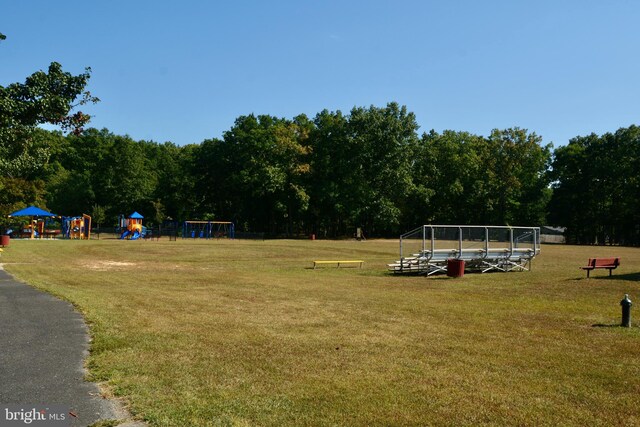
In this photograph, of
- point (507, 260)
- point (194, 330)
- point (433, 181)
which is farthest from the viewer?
point (433, 181)

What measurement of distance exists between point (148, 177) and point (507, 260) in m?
73.6

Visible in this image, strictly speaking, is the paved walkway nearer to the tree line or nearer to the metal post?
the metal post

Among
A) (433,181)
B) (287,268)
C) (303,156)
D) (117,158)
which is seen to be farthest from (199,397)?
(117,158)

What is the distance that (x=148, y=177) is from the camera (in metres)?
86.1

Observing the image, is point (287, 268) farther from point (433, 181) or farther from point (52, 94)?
point (433, 181)

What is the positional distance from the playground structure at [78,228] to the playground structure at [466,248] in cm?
3990

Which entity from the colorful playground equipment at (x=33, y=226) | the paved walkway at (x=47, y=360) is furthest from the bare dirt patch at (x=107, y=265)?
the colorful playground equipment at (x=33, y=226)

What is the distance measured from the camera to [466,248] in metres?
22.5

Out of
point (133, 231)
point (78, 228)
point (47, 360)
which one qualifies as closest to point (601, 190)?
point (133, 231)

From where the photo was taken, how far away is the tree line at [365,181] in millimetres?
67188

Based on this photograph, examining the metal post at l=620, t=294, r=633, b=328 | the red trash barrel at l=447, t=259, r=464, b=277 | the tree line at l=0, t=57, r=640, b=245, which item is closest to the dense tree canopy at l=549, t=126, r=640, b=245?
the tree line at l=0, t=57, r=640, b=245

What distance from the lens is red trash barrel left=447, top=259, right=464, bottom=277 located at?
2072cm

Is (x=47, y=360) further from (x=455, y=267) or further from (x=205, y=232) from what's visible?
(x=205, y=232)

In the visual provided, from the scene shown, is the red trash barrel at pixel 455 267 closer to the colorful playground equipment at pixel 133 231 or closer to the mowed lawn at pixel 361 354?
the mowed lawn at pixel 361 354
